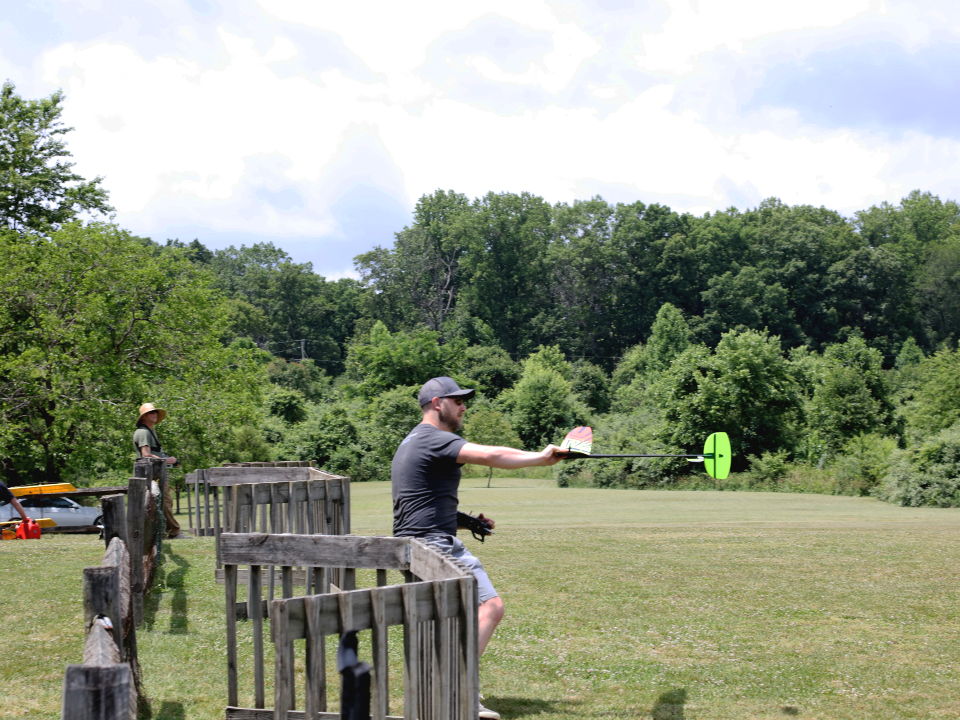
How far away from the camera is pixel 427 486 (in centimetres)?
693

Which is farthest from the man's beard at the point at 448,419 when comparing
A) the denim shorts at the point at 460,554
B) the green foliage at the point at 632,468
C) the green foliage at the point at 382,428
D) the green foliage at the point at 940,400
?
the green foliage at the point at 940,400

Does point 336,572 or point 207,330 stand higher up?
point 207,330

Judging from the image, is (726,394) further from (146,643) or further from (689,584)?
(146,643)

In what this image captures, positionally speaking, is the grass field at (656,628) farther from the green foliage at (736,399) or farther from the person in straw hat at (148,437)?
the green foliage at (736,399)

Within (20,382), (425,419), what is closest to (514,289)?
(20,382)

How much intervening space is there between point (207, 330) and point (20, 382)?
7.94 m

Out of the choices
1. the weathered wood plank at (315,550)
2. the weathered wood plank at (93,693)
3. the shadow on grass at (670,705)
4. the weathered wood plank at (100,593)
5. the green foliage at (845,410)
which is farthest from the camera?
the green foliage at (845,410)

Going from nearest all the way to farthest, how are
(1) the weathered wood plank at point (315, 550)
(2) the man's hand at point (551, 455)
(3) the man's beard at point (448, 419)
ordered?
(1) the weathered wood plank at point (315, 550) < (2) the man's hand at point (551, 455) < (3) the man's beard at point (448, 419)

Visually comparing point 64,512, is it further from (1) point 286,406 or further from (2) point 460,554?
(1) point 286,406

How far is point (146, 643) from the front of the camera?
9328 millimetres

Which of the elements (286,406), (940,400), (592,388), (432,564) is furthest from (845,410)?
(432,564)

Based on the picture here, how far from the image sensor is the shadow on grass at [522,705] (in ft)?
24.6

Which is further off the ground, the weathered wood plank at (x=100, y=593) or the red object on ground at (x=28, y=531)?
the weathered wood plank at (x=100, y=593)

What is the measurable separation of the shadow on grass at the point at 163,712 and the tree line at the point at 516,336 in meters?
28.2
